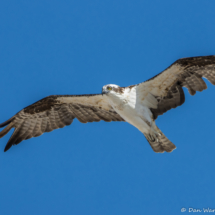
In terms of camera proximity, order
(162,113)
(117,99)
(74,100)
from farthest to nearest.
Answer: (74,100), (162,113), (117,99)

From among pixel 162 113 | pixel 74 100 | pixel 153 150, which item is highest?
pixel 74 100

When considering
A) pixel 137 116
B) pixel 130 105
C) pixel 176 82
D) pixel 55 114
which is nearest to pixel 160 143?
pixel 137 116

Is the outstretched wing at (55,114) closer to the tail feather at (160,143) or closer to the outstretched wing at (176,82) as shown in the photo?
the tail feather at (160,143)

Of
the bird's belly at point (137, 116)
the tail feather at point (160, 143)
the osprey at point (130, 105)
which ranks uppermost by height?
the osprey at point (130, 105)

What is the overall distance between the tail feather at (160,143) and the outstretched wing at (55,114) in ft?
4.22

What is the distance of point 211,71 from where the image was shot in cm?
1143

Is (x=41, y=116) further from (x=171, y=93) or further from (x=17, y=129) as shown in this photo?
(x=171, y=93)

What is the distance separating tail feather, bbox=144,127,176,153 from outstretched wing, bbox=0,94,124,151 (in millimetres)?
1286

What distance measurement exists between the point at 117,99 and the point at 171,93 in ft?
5.47

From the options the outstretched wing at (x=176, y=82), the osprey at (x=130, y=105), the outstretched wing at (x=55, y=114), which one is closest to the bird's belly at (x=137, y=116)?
the osprey at (x=130, y=105)

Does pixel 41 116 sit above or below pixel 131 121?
above

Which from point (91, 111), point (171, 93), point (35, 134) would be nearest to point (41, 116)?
point (35, 134)

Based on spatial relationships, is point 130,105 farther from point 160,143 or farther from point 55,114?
point 55,114

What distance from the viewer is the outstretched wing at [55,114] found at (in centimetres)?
1298
